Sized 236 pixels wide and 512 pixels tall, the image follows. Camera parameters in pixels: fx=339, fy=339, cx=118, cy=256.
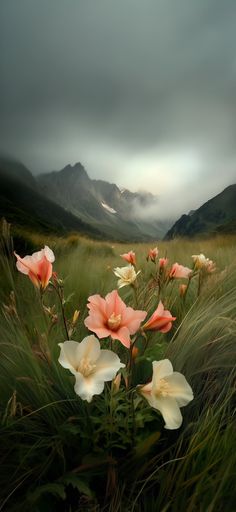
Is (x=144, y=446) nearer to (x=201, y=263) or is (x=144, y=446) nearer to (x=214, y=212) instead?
(x=201, y=263)

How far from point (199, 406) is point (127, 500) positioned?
474 mm

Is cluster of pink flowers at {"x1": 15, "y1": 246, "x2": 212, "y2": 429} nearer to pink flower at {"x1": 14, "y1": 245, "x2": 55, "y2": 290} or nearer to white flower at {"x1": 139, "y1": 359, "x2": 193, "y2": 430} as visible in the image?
white flower at {"x1": 139, "y1": 359, "x2": 193, "y2": 430}

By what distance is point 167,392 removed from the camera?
1.03 metres

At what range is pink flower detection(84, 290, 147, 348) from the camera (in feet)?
3.49

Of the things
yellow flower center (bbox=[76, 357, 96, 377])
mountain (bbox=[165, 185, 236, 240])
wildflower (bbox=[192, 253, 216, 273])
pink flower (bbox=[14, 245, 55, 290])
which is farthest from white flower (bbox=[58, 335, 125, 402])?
mountain (bbox=[165, 185, 236, 240])

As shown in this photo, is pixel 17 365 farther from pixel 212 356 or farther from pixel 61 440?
pixel 212 356

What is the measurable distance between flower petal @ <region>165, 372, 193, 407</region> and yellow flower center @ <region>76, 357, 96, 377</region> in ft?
0.79

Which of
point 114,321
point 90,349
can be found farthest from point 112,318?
point 90,349

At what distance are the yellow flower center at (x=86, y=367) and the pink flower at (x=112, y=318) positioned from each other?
0.31 feet

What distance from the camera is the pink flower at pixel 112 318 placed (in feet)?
3.49

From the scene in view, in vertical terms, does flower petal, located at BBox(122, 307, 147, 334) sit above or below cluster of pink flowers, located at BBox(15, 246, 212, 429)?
above

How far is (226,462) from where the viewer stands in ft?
3.45

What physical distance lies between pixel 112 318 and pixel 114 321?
1cm

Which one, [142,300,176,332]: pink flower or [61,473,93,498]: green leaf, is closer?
[61,473,93,498]: green leaf
